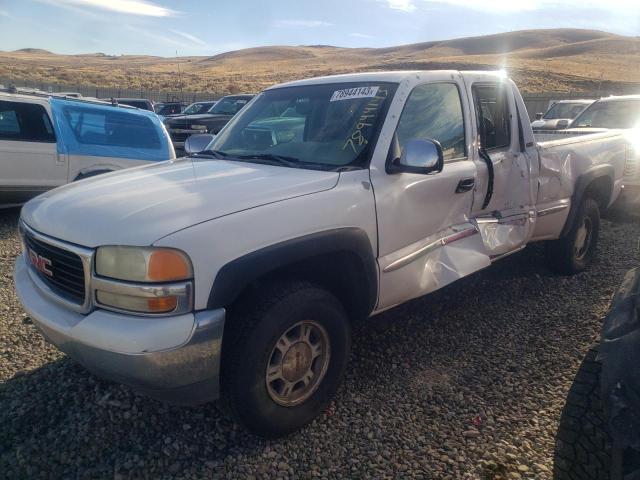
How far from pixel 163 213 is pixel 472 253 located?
2.25m

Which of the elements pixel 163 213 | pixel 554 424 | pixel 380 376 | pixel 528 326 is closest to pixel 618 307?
pixel 554 424

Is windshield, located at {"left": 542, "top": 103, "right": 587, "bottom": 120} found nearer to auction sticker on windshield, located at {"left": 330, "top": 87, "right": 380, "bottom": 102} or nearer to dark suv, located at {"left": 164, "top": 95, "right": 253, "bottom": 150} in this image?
dark suv, located at {"left": 164, "top": 95, "right": 253, "bottom": 150}

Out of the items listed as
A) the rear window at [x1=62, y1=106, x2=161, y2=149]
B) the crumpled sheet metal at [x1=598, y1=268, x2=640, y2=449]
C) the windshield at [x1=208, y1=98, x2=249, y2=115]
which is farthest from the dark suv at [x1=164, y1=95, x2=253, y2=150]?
the crumpled sheet metal at [x1=598, y1=268, x2=640, y2=449]

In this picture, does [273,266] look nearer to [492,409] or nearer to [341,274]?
[341,274]

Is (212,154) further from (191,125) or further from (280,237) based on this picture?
(191,125)

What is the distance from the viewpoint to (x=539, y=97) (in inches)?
1021

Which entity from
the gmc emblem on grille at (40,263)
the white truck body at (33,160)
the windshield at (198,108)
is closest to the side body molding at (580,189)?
the gmc emblem on grille at (40,263)

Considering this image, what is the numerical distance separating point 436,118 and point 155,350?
8.04ft

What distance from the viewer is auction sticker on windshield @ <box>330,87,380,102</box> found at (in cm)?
333

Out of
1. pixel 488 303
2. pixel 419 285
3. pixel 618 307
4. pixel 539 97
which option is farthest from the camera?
pixel 539 97

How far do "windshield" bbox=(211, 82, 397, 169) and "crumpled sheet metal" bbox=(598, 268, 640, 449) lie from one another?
5.04ft

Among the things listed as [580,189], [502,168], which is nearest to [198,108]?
[580,189]

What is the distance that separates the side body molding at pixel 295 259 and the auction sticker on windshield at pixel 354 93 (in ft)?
3.47

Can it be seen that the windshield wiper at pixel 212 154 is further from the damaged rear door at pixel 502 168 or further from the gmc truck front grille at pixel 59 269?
the damaged rear door at pixel 502 168
